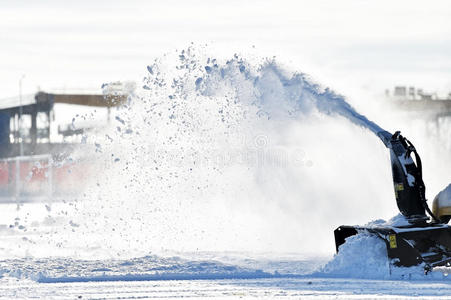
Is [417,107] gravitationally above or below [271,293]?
above

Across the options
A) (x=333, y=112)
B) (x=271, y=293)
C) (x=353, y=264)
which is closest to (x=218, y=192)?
(x=333, y=112)

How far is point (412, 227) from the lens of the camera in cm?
927

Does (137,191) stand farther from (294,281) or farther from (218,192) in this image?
(294,281)

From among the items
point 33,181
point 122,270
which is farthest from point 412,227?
point 33,181

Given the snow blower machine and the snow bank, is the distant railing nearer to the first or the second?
the snow bank

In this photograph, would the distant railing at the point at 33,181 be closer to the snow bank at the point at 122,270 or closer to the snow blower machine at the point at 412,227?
the snow bank at the point at 122,270

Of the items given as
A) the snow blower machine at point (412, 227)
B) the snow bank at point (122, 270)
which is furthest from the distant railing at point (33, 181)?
the snow blower machine at point (412, 227)

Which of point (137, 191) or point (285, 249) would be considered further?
point (137, 191)

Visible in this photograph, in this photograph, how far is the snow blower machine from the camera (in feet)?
29.8

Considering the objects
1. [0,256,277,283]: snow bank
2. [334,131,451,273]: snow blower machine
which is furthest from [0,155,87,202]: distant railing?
[334,131,451,273]: snow blower machine

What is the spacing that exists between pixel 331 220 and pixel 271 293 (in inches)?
262

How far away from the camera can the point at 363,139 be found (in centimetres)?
1559

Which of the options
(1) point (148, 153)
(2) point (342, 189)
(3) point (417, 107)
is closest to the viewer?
(1) point (148, 153)

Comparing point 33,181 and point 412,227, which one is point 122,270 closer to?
point 412,227
